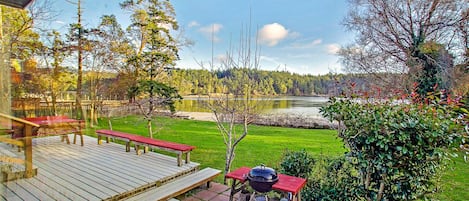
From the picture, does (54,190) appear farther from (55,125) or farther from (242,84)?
(242,84)

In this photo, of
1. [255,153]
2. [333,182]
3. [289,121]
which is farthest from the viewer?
[289,121]

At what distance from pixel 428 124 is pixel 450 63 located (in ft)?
26.6

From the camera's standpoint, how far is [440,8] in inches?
306

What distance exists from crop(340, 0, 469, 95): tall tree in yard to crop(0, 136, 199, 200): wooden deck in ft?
27.0

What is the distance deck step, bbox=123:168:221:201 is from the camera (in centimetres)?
278

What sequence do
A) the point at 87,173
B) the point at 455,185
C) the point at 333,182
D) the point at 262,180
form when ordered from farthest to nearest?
1. the point at 455,185
2. the point at 87,173
3. the point at 333,182
4. the point at 262,180

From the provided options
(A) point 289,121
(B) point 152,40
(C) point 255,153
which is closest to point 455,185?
(C) point 255,153

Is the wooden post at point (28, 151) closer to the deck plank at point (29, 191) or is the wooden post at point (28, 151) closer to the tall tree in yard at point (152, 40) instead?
the deck plank at point (29, 191)

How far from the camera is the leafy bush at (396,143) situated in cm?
200

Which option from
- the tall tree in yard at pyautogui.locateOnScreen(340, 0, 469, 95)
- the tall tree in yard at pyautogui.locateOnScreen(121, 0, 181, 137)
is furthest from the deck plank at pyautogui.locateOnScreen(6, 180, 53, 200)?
the tall tree in yard at pyautogui.locateOnScreen(340, 0, 469, 95)

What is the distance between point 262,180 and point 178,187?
136cm

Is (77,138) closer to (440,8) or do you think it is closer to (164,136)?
(164,136)

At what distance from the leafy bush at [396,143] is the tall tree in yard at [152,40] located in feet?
18.1

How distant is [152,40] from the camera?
729 centimetres
